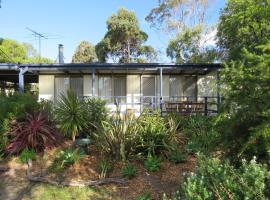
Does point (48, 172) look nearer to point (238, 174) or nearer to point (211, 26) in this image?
point (238, 174)

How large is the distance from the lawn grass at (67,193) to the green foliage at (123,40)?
25389mm

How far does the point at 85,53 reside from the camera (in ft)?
145

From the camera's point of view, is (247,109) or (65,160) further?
(65,160)

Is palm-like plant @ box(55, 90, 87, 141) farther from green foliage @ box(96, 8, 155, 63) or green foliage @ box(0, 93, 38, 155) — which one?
green foliage @ box(96, 8, 155, 63)

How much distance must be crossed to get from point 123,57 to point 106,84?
17.9 meters

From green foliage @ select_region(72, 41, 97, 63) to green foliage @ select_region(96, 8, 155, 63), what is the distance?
11.1 meters

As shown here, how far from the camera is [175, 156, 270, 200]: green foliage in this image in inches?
138

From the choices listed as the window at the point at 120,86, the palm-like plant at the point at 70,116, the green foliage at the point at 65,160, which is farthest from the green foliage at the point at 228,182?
the window at the point at 120,86

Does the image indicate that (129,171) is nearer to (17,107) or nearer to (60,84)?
(17,107)

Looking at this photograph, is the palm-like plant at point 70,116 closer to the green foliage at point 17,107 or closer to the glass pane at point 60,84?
the green foliage at point 17,107

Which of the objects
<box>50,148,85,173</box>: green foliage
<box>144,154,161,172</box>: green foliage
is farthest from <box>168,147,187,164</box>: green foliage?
<box>50,148,85,173</box>: green foliage

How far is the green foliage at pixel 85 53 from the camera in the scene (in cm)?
4384

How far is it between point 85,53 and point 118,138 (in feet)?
124

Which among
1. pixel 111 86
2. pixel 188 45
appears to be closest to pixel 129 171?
pixel 111 86
